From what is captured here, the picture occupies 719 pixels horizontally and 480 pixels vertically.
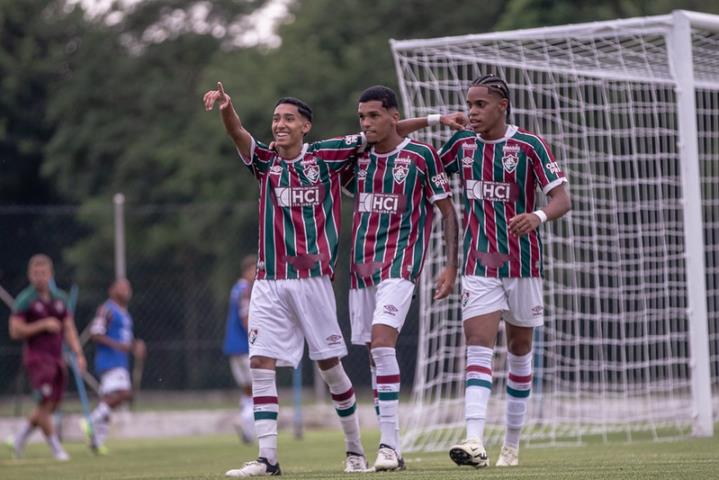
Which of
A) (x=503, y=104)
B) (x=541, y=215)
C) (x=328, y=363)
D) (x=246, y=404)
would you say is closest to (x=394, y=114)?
(x=503, y=104)

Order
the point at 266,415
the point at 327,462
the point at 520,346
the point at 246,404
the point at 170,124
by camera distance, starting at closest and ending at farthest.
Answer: the point at 266,415 < the point at 520,346 < the point at 327,462 < the point at 246,404 < the point at 170,124

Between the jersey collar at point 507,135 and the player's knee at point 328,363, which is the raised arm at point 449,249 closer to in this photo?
the jersey collar at point 507,135

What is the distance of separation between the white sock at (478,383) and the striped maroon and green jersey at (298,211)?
38.2 inches

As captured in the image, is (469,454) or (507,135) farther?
(507,135)

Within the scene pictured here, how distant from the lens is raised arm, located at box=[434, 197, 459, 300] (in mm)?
8078

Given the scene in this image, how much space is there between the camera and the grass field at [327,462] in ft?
24.3

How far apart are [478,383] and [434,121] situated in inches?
64.0

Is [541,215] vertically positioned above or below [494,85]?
below

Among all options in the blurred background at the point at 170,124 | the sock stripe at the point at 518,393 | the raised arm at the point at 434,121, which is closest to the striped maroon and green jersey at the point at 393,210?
the raised arm at the point at 434,121

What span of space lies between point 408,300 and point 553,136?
5215 mm

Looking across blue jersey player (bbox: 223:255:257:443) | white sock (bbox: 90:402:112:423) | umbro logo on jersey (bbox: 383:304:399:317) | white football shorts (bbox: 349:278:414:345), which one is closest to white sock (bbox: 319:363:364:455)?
white football shorts (bbox: 349:278:414:345)

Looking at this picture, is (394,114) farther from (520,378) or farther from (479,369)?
(520,378)

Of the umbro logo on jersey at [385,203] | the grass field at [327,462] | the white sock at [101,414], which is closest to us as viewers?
the grass field at [327,462]

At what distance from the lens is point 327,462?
10.3 m
